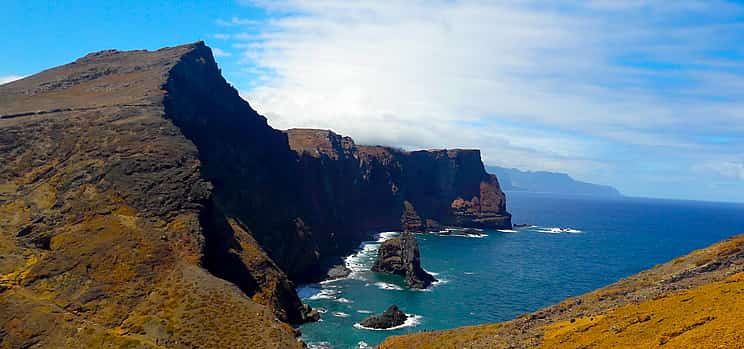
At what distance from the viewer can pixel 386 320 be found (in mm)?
82000

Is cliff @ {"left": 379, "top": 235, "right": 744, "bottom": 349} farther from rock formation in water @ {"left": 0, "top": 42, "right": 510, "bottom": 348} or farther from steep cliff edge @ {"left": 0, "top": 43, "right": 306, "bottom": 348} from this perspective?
rock formation in water @ {"left": 0, "top": 42, "right": 510, "bottom": 348}

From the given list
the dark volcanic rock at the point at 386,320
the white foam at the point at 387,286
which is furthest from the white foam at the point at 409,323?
the white foam at the point at 387,286

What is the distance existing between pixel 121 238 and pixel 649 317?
61.7 metres

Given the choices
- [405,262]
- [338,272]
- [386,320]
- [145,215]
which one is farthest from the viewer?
[338,272]

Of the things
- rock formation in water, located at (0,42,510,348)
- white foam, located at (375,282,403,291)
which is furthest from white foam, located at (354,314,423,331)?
white foam, located at (375,282,403,291)

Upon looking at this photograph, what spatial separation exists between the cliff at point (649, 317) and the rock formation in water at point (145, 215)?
24273mm

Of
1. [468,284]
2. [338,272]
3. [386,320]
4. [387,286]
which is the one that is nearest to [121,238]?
[386,320]

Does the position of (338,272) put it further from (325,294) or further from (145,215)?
(145,215)

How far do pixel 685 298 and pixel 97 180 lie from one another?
78.5 m

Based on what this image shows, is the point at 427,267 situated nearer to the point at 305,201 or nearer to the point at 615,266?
the point at 305,201

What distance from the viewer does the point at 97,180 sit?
7675cm

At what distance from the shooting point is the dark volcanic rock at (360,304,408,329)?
81125mm

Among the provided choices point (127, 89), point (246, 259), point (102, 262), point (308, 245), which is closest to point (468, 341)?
point (102, 262)

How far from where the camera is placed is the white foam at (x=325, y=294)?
100 metres
